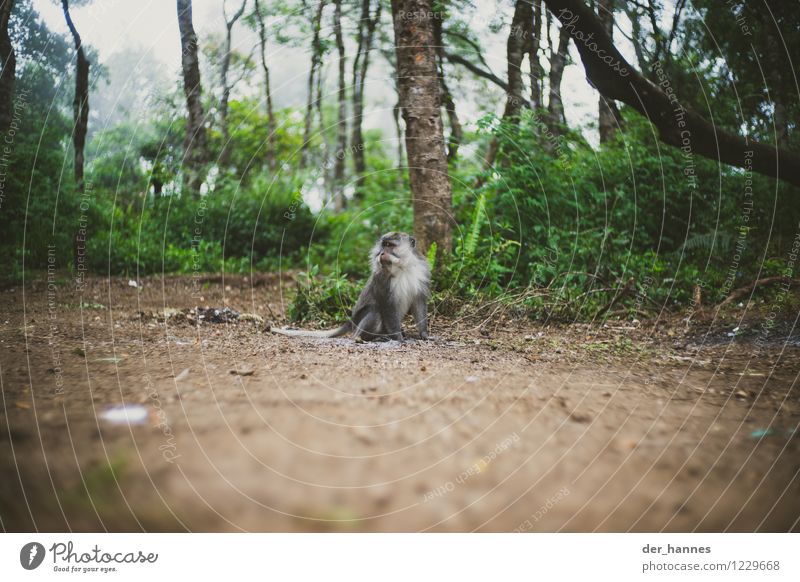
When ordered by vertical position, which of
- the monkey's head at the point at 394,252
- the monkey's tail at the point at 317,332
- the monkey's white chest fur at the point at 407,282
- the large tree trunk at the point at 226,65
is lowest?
the monkey's tail at the point at 317,332

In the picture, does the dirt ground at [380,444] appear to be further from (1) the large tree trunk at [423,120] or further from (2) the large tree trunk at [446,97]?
(2) the large tree trunk at [446,97]

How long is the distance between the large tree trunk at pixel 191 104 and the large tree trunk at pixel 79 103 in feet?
2.25

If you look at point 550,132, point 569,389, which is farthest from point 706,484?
point 550,132

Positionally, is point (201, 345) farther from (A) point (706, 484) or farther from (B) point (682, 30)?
(B) point (682, 30)

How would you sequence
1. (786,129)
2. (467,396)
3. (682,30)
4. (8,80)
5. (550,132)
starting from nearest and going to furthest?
(467,396)
(8,80)
(786,129)
(682,30)
(550,132)

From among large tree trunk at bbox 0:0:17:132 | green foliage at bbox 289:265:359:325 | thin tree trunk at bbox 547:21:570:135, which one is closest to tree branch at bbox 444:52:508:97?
thin tree trunk at bbox 547:21:570:135

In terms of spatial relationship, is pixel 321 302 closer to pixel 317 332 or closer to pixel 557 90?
pixel 317 332

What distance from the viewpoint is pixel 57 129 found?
3.57 m

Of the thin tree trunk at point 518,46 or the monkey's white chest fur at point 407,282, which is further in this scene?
the thin tree trunk at point 518,46

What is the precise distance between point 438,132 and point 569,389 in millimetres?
3820

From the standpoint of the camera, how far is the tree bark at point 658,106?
3898mm

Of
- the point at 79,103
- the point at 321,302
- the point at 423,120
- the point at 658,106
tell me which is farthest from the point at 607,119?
the point at 79,103

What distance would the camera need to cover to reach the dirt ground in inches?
62.0

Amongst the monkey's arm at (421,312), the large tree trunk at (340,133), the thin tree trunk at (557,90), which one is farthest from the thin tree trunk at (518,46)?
the large tree trunk at (340,133)
